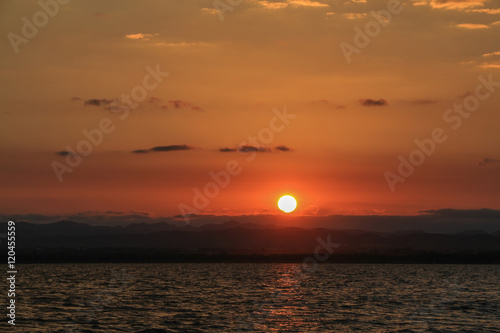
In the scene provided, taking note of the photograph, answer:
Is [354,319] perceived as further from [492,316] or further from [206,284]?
[206,284]

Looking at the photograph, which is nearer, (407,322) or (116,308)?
(407,322)

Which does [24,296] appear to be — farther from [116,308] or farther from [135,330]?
[135,330]

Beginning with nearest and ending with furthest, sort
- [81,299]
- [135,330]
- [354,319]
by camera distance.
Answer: [135,330]
[354,319]
[81,299]

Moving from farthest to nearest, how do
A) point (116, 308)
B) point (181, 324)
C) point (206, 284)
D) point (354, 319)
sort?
point (206, 284)
point (116, 308)
point (354, 319)
point (181, 324)

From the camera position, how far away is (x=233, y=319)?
5922cm

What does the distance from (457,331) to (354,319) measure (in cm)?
1017

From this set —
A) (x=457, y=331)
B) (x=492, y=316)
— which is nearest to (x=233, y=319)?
A: (x=457, y=331)

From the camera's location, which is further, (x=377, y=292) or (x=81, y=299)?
(x=377, y=292)

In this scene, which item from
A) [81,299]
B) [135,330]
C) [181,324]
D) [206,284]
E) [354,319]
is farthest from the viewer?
[206,284]

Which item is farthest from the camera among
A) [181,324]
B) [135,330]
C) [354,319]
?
[354,319]

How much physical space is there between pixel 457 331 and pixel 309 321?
43.4 feet

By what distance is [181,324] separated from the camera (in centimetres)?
5600

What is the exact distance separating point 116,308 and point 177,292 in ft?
74.4

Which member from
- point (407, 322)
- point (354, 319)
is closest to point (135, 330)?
point (354, 319)
